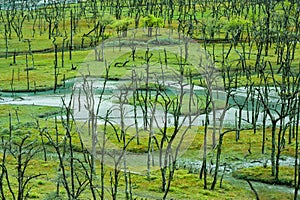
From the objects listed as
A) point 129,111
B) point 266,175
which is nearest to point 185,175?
point 266,175

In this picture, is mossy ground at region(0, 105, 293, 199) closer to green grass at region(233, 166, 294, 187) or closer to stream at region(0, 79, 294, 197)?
green grass at region(233, 166, 294, 187)

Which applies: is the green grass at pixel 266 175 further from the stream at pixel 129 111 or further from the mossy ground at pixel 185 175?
the stream at pixel 129 111

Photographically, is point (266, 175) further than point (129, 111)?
No

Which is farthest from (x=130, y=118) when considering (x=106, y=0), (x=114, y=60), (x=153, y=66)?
(x=106, y=0)

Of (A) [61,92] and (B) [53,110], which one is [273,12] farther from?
(B) [53,110]

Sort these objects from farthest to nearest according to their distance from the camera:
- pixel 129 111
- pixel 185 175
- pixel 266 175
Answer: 1. pixel 129 111
2. pixel 185 175
3. pixel 266 175

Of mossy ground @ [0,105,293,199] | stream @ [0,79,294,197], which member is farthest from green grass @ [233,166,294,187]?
stream @ [0,79,294,197]

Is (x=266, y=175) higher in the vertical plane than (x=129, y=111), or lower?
lower

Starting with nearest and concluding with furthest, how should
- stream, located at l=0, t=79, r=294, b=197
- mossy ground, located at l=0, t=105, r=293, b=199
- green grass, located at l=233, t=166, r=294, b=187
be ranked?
mossy ground, located at l=0, t=105, r=293, b=199
green grass, located at l=233, t=166, r=294, b=187
stream, located at l=0, t=79, r=294, b=197

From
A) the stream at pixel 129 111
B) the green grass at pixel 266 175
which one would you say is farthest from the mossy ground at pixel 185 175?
the stream at pixel 129 111

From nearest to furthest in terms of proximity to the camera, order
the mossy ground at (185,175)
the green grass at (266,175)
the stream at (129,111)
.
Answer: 1. the mossy ground at (185,175)
2. the green grass at (266,175)
3. the stream at (129,111)

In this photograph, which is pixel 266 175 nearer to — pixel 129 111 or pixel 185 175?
pixel 185 175
